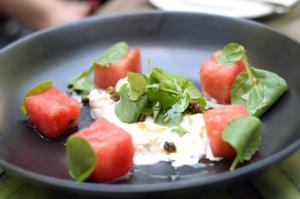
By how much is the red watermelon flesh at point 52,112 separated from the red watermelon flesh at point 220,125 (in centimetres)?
28

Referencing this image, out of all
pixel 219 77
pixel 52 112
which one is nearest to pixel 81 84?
pixel 52 112

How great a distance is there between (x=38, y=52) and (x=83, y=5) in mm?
605

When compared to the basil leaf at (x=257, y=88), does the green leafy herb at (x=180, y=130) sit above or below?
below

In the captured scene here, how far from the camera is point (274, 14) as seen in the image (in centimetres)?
150

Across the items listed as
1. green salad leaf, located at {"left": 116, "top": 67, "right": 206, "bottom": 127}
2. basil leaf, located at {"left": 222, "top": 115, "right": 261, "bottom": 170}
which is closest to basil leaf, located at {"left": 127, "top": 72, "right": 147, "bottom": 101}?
green salad leaf, located at {"left": 116, "top": 67, "right": 206, "bottom": 127}

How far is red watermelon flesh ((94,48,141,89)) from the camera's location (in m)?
1.20

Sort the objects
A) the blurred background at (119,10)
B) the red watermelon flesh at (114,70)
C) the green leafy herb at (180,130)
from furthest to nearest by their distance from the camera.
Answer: the blurred background at (119,10)
the red watermelon flesh at (114,70)
the green leafy herb at (180,130)

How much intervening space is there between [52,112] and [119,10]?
0.72m

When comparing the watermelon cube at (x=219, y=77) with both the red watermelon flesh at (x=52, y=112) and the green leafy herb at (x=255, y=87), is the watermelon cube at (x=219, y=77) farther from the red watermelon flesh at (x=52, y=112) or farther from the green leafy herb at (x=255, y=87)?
the red watermelon flesh at (x=52, y=112)

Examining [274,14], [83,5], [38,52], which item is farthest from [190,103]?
[83,5]

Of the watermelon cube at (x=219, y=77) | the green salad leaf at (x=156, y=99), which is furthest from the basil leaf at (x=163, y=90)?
the watermelon cube at (x=219, y=77)

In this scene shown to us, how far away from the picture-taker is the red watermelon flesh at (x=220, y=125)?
3.01 feet

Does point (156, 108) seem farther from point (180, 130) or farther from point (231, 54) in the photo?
point (231, 54)

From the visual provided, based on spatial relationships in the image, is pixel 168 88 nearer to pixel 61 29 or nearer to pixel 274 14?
pixel 61 29
